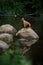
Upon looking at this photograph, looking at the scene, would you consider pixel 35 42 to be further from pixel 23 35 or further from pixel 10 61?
pixel 10 61

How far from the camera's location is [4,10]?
15.0m

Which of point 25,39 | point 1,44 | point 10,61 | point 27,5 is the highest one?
point 10,61

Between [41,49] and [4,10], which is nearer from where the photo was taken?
[41,49]

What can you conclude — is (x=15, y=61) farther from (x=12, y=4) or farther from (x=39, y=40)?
(x=12, y=4)

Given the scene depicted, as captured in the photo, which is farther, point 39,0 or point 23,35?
point 39,0

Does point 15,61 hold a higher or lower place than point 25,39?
higher

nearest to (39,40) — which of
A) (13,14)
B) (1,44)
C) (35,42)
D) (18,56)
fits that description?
(35,42)

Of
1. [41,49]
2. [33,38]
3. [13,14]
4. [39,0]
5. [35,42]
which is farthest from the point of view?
[39,0]

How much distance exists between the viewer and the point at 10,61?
1778mm

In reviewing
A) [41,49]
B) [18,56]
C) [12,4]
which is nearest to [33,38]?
[41,49]

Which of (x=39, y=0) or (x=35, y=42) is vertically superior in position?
(x=35, y=42)

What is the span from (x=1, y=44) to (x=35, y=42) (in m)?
1.11

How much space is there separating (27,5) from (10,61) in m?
14.8

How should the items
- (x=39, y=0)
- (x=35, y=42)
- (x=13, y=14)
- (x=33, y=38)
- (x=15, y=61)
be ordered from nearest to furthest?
(x=15, y=61), (x=35, y=42), (x=33, y=38), (x=13, y=14), (x=39, y=0)
